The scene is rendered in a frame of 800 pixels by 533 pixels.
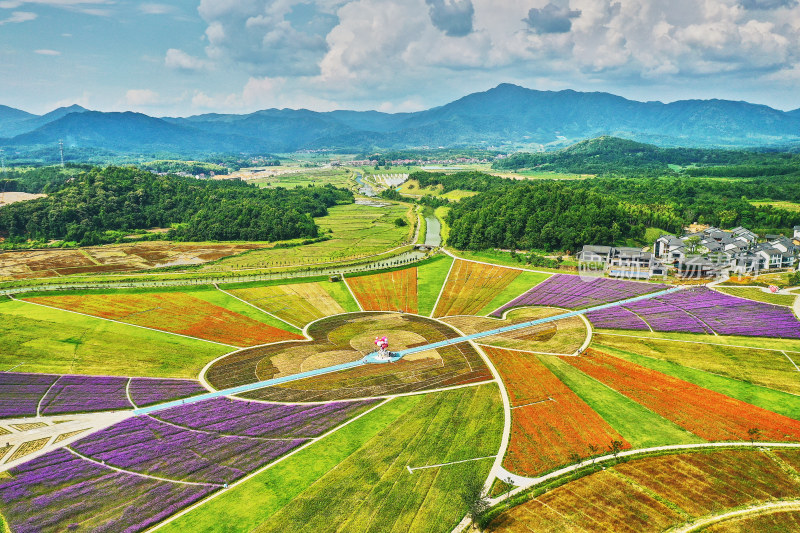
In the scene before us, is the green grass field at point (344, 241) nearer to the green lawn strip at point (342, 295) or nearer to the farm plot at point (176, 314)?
the green lawn strip at point (342, 295)

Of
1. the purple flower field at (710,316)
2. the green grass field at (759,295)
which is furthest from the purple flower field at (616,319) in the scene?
the green grass field at (759,295)

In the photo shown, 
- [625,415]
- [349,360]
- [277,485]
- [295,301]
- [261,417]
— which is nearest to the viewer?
[277,485]

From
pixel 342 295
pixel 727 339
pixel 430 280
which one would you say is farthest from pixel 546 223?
pixel 727 339

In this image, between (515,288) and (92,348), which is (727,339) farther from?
(92,348)

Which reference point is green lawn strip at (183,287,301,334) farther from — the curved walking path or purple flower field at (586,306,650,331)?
the curved walking path

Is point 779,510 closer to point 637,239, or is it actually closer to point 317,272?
point 317,272

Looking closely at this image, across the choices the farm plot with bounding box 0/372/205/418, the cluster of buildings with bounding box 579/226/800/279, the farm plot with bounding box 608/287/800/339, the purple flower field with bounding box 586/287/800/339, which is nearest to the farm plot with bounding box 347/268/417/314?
the purple flower field with bounding box 586/287/800/339

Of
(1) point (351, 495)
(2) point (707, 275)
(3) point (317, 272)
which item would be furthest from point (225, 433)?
(2) point (707, 275)
